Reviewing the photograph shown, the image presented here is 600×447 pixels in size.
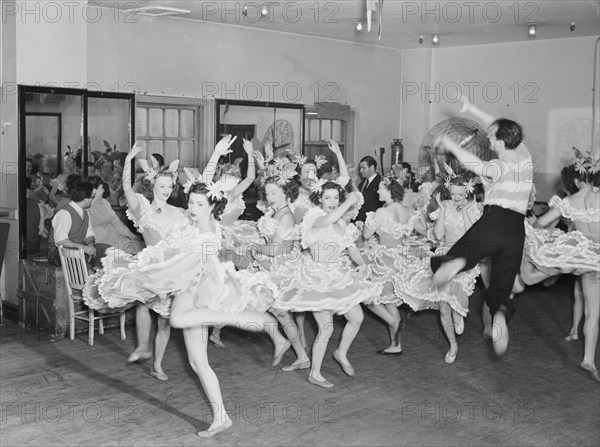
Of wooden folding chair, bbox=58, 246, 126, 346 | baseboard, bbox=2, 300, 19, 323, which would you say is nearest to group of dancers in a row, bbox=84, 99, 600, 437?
wooden folding chair, bbox=58, 246, 126, 346

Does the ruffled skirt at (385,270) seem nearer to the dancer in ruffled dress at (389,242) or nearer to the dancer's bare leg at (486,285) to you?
the dancer in ruffled dress at (389,242)

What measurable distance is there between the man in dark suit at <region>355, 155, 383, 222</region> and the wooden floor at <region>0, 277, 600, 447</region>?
7.55 feet

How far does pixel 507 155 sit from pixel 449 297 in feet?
6.25

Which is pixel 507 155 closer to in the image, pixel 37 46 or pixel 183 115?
pixel 37 46

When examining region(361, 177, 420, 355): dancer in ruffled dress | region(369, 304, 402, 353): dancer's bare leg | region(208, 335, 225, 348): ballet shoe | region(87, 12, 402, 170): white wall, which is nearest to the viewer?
region(369, 304, 402, 353): dancer's bare leg

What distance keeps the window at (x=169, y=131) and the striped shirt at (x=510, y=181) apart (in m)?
A: 5.31

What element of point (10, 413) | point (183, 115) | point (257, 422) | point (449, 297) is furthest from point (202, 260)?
point (183, 115)

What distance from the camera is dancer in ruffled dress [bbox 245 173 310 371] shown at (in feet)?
22.3

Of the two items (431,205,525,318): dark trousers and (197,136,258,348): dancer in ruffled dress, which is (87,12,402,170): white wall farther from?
(431,205,525,318): dark trousers

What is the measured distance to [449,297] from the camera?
724 cm

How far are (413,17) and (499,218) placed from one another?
488cm

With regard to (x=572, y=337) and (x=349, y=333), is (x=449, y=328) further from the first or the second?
(x=572, y=337)

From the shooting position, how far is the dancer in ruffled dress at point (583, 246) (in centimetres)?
649

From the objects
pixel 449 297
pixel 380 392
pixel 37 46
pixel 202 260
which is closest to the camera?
pixel 202 260
